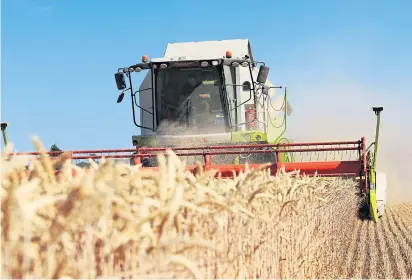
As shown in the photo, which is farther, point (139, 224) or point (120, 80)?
point (120, 80)

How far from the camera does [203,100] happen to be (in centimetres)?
1269

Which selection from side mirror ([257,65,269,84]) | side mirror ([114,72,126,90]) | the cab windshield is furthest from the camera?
the cab windshield

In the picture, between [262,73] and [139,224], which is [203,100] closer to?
[262,73]

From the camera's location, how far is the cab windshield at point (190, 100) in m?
12.7

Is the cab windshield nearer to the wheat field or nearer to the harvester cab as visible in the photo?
the harvester cab

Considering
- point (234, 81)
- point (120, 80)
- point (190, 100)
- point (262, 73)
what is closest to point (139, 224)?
point (262, 73)

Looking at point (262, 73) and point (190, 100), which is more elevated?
point (262, 73)

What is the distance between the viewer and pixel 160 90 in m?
13.0

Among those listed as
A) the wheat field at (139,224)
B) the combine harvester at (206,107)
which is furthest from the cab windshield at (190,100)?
the wheat field at (139,224)

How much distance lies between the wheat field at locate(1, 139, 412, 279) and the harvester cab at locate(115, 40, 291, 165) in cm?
760

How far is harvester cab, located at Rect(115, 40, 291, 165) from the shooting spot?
12.6m

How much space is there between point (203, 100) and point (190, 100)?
0.25m

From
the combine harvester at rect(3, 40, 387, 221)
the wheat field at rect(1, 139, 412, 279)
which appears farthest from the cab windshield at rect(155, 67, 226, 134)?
the wheat field at rect(1, 139, 412, 279)

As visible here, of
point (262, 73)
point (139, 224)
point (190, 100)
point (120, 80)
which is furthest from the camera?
point (190, 100)
